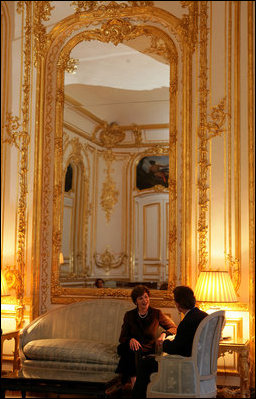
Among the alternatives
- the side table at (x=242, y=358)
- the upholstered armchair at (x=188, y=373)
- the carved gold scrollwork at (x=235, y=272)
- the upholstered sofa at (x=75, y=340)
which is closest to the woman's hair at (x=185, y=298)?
the upholstered armchair at (x=188, y=373)

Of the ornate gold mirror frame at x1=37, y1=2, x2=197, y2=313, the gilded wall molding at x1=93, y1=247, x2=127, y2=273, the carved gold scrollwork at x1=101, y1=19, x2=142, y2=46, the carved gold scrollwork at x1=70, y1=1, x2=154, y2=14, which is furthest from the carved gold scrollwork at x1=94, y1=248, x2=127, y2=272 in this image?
the carved gold scrollwork at x1=70, y1=1, x2=154, y2=14

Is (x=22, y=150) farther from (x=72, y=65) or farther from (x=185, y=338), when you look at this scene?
(x=185, y=338)

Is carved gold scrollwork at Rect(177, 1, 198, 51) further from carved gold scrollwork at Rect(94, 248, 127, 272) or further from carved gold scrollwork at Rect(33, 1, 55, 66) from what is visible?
carved gold scrollwork at Rect(94, 248, 127, 272)

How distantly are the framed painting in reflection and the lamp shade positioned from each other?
1.12m

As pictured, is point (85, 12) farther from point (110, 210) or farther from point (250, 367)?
point (250, 367)

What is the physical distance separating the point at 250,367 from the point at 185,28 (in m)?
3.40

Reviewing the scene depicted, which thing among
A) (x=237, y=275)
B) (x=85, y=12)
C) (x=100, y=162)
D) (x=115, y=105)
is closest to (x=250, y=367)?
(x=237, y=275)

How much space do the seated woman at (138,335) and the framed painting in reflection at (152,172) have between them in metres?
1.34

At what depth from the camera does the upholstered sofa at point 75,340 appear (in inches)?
201

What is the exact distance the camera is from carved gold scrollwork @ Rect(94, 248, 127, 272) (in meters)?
5.95

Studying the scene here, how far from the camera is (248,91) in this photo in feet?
18.5

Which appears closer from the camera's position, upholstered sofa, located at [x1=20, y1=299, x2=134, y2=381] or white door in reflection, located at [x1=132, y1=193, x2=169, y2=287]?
upholstered sofa, located at [x1=20, y1=299, x2=134, y2=381]

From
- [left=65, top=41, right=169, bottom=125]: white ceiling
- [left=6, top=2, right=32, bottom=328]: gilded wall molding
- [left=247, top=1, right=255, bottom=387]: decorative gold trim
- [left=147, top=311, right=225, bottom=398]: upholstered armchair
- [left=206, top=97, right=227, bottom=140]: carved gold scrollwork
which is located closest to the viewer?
[left=147, top=311, right=225, bottom=398]: upholstered armchair

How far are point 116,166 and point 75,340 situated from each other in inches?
72.5
